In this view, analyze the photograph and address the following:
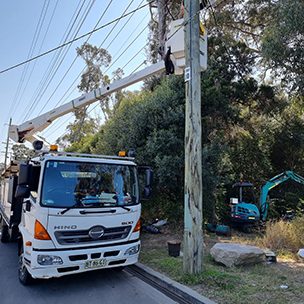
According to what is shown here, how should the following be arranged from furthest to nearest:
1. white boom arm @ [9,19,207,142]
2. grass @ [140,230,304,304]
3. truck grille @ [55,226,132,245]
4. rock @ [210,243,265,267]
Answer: white boom arm @ [9,19,207,142] → rock @ [210,243,265,267] → truck grille @ [55,226,132,245] → grass @ [140,230,304,304]

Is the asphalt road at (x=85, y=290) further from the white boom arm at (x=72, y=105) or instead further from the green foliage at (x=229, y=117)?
the white boom arm at (x=72, y=105)

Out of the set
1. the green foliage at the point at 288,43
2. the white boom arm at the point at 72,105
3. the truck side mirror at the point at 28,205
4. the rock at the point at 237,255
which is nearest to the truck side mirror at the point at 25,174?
the truck side mirror at the point at 28,205

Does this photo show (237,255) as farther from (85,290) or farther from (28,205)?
(28,205)

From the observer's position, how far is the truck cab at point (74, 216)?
4238 millimetres

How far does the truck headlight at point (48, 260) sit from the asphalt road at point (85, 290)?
22.2 inches

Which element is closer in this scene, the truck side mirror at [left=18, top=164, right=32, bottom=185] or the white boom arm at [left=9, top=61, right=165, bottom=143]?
the truck side mirror at [left=18, top=164, right=32, bottom=185]

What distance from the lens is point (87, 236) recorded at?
4492mm

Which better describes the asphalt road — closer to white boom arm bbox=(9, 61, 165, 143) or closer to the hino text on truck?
the hino text on truck

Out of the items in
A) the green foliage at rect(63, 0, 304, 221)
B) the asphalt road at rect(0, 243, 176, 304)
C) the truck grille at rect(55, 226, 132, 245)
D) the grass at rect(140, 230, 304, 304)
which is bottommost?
the asphalt road at rect(0, 243, 176, 304)

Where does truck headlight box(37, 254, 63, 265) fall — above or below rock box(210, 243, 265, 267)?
above

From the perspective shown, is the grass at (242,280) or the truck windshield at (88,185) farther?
the truck windshield at (88,185)

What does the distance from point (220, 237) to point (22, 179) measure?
20.4 feet

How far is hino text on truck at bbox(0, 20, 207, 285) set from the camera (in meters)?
4.24

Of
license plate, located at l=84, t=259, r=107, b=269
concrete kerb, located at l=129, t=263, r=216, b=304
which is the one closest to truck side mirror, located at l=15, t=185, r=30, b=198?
license plate, located at l=84, t=259, r=107, b=269
